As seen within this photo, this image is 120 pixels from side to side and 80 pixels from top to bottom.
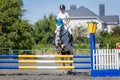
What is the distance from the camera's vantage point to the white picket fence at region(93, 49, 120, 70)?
11000mm

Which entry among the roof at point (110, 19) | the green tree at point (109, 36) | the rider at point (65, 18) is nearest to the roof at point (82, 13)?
the roof at point (110, 19)

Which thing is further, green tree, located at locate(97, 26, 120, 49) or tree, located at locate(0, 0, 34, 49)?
green tree, located at locate(97, 26, 120, 49)

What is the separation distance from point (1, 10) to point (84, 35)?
85.3 ft

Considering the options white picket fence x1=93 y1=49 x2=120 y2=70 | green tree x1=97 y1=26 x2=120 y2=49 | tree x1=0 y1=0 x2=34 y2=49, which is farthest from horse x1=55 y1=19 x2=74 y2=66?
green tree x1=97 y1=26 x2=120 y2=49

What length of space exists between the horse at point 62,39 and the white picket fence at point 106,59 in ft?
4.35

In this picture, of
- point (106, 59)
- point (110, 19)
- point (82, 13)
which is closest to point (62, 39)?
point (106, 59)

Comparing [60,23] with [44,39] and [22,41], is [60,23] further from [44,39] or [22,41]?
[44,39]

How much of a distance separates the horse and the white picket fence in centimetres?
133

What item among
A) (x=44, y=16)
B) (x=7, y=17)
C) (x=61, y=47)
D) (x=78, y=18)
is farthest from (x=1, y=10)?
(x=78, y=18)

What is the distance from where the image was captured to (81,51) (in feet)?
119

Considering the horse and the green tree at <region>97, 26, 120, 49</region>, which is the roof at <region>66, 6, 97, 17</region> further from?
the horse

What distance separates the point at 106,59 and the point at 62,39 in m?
1.58

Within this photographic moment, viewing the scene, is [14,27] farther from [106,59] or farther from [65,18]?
[106,59]

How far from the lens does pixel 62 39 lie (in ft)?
39.3
